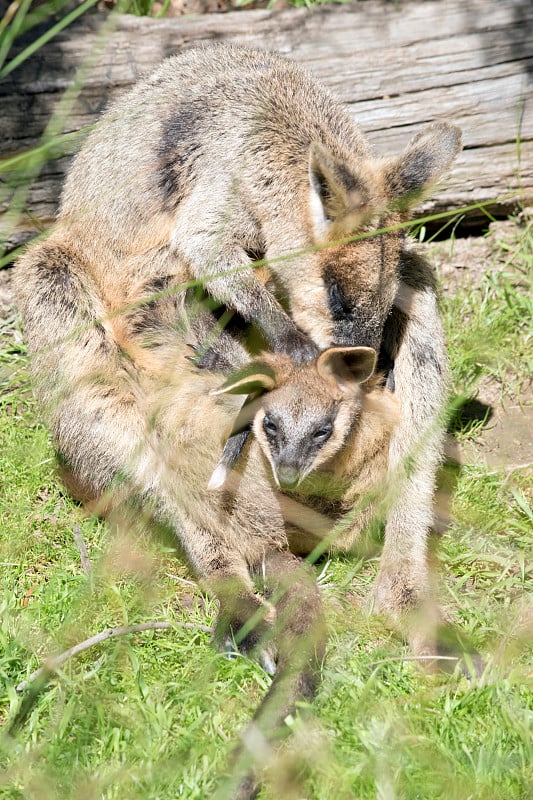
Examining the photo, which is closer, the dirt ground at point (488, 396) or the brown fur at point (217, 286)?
the brown fur at point (217, 286)

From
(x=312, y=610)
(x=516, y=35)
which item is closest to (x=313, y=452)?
(x=312, y=610)

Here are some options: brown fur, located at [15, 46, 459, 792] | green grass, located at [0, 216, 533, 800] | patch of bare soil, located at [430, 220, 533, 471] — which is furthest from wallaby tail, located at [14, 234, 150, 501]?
patch of bare soil, located at [430, 220, 533, 471]

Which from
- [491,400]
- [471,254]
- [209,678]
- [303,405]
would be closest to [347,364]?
[303,405]

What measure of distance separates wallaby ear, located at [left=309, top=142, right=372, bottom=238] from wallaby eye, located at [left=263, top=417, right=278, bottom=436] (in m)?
0.90

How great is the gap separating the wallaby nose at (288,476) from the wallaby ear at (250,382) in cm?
38

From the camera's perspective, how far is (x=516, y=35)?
19.0 feet

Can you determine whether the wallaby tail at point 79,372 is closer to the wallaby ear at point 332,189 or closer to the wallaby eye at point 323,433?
the wallaby eye at point 323,433

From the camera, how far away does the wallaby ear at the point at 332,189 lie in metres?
4.09

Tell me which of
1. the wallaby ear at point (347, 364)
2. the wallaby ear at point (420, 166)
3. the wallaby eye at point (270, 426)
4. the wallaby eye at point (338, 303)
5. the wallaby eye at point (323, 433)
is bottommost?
the wallaby eye at point (323, 433)

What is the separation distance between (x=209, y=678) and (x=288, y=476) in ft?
2.94

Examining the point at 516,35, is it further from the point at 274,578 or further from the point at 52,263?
the point at 274,578

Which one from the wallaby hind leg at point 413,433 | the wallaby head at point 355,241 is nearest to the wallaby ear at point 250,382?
the wallaby head at point 355,241

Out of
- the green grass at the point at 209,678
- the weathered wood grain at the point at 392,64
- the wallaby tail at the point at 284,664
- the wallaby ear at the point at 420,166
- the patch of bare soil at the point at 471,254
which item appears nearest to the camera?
the wallaby tail at the point at 284,664

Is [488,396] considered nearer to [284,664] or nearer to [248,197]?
[248,197]
